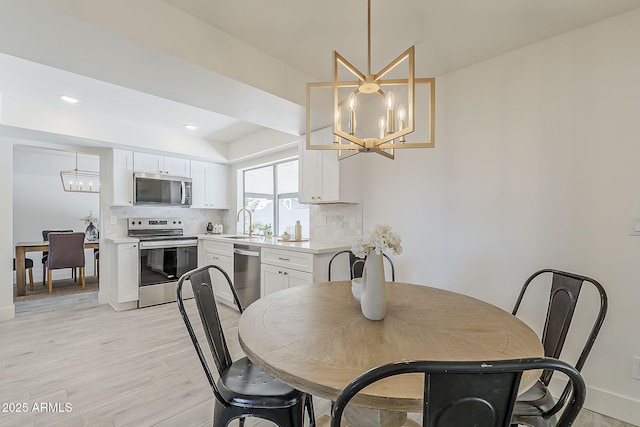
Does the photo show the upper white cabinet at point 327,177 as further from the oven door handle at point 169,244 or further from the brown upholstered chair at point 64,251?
the brown upholstered chair at point 64,251

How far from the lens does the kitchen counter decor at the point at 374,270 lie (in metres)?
1.23

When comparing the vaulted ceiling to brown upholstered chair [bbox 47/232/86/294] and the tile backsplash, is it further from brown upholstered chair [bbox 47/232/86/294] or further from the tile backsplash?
brown upholstered chair [bbox 47/232/86/294]

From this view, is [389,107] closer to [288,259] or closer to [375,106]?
[375,106]

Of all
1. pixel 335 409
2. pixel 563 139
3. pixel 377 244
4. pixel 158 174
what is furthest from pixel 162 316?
pixel 563 139

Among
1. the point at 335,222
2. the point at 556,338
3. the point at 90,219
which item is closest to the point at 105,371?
the point at 335,222

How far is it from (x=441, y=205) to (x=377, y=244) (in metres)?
1.48

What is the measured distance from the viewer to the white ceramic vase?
4.04 ft

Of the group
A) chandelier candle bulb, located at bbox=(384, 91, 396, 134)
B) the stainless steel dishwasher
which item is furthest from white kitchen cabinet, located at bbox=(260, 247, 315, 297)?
chandelier candle bulb, located at bbox=(384, 91, 396, 134)

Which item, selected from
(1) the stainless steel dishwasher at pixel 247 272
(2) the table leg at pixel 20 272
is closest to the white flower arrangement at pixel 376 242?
(1) the stainless steel dishwasher at pixel 247 272

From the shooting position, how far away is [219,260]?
13.2ft

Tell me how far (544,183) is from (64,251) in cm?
622

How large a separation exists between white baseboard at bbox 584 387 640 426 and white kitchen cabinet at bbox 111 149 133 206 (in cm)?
512

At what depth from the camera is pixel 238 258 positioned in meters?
3.67

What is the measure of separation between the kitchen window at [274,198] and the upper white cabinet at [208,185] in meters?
0.42
